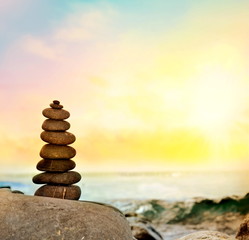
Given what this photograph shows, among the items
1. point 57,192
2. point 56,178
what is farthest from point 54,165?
point 57,192

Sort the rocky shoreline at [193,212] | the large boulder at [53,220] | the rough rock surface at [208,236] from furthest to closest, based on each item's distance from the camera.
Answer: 1. the rocky shoreline at [193,212]
2. the rough rock surface at [208,236]
3. the large boulder at [53,220]

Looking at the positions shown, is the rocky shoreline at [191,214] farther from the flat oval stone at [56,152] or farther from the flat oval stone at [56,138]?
the flat oval stone at [56,138]

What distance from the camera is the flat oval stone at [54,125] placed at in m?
9.33

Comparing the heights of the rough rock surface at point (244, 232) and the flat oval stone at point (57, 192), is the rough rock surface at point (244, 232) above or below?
below

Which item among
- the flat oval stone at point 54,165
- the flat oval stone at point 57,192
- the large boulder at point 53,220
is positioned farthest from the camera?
the flat oval stone at point 54,165

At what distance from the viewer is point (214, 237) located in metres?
7.27

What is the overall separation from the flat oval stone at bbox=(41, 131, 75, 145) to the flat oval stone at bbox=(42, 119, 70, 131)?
0.10 meters

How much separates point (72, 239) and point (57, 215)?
1.90 ft

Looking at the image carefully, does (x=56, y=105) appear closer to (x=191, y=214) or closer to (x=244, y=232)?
(x=244, y=232)

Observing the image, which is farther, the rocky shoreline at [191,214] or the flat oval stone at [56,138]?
the rocky shoreline at [191,214]

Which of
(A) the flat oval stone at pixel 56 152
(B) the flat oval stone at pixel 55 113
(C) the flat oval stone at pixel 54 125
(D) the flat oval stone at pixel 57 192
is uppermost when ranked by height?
(B) the flat oval stone at pixel 55 113

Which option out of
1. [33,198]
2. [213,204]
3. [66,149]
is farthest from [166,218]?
[33,198]

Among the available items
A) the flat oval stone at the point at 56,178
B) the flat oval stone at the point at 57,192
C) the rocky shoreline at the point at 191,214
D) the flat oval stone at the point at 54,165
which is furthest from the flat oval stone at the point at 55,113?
the rocky shoreline at the point at 191,214

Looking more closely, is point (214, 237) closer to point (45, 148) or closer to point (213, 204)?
point (45, 148)
